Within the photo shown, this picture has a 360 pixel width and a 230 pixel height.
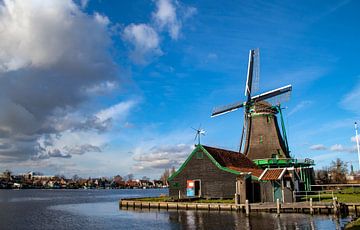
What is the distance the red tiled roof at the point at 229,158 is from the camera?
45.9 m

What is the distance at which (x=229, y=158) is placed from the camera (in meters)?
48.6

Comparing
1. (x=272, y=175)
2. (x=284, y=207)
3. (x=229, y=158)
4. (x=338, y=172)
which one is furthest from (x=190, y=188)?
(x=338, y=172)

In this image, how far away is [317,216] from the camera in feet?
107

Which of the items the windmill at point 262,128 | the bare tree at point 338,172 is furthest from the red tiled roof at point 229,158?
the bare tree at point 338,172

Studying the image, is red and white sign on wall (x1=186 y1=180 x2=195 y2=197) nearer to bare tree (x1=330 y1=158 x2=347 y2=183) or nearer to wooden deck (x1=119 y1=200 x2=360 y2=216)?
wooden deck (x1=119 y1=200 x2=360 y2=216)

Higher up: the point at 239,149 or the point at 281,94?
the point at 281,94

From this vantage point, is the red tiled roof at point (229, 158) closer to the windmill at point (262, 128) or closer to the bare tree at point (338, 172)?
the windmill at point (262, 128)

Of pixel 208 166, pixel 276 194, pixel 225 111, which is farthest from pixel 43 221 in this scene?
pixel 225 111

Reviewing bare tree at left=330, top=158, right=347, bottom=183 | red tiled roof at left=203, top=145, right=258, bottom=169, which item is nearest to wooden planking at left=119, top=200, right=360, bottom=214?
red tiled roof at left=203, top=145, right=258, bottom=169

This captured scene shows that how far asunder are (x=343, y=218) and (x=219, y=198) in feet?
50.3

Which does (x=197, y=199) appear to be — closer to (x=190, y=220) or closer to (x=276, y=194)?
(x=276, y=194)

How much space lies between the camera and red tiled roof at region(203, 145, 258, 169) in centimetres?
4594

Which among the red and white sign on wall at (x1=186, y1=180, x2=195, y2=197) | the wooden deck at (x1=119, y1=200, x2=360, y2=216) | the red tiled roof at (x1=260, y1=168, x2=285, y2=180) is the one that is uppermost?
the red tiled roof at (x1=260, y1=168, x2=285, y2=180)

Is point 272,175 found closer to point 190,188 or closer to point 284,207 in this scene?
point 284,207
